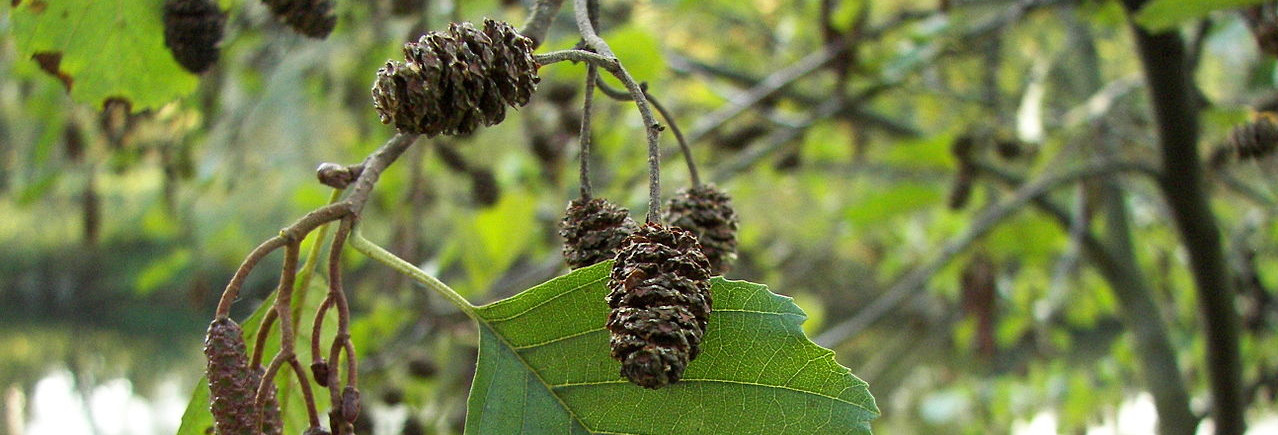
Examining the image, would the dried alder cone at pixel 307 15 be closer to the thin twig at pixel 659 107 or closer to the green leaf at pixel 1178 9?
the thin twig at pixel 659 107

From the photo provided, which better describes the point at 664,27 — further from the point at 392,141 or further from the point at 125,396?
the point at 125,396

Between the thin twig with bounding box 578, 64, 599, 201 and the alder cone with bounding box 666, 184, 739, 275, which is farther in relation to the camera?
the alder cone with bounding box 666, 184, 739, 275

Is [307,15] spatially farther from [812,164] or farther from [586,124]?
[812,164]

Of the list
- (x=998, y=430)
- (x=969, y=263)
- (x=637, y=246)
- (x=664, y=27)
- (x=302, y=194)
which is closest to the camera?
(x=637, y=246)

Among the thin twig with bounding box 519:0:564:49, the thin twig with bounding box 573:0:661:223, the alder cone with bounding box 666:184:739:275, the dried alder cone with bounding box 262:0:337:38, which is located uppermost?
the dried alder cone with bounding box 262:0:337:38

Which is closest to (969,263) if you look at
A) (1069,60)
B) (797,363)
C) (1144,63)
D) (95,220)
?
(1069,60)

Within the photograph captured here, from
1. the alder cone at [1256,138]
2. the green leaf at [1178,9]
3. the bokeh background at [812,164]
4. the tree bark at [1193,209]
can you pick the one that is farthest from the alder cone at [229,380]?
the tree bark at [1193,209]

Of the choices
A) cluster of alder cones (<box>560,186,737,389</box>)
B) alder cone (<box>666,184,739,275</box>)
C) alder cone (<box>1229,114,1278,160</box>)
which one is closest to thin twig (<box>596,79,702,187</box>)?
alder cone (<box>666,184,739,275</box>)

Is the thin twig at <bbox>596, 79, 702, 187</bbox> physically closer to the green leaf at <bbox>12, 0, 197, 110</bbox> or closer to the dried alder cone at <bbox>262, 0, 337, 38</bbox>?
the dried alder cone at <bbox>262, 0, 337, 38</bbox>

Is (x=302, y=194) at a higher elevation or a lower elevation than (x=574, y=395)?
higher
